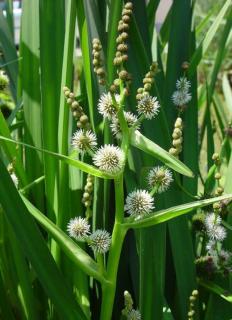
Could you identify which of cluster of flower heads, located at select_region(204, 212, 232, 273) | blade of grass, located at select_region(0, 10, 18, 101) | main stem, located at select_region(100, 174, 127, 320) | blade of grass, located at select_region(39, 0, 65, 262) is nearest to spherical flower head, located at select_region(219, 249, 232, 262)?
cluster of flower heads, located at select_region(204, 212, 232, 273)

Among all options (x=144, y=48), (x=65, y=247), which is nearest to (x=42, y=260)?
(x=65, y=247)

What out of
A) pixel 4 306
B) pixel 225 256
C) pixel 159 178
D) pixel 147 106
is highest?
pixel 147 106

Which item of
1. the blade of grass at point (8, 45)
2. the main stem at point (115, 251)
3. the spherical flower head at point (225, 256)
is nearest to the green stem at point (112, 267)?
the main stem at point (115, 251)

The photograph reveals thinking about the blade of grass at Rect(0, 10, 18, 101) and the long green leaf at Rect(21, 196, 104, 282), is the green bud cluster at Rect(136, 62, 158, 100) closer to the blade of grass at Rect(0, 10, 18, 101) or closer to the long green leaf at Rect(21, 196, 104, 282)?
the long green leaf at Rect(21, 196, 104, 282)

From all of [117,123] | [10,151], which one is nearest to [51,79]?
[10,151]

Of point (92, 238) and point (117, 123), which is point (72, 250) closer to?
point (92, 238)

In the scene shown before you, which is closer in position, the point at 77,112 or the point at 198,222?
the point at 77,112

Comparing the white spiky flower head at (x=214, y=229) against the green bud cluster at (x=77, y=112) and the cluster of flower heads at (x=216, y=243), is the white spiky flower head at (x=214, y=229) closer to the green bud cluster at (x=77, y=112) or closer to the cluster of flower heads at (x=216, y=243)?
the cluster of flower heads at (x=216, y=243)
